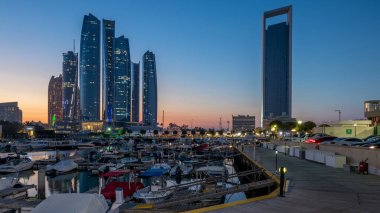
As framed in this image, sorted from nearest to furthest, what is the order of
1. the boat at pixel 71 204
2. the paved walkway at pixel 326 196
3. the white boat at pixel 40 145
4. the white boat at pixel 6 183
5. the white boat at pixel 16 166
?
the paved walkway at pixel 326 196
the boat at pixel 71 204
the white boat at pixel 6 183
the white boat at pixel 16 166
the white boat at pixel 40 145

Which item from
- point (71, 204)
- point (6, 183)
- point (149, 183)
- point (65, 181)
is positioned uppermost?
point (71, 204)

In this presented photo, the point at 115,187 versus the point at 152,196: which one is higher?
the point at 115,187

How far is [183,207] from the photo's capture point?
19.9 metres

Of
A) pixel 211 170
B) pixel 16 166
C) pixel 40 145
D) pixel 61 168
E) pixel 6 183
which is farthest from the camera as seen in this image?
pixel 40 145

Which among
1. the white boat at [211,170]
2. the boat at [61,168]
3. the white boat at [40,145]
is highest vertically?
the white boat at [211,170]

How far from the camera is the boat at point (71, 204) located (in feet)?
43.2

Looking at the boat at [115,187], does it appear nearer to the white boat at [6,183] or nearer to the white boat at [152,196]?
the white boat at [152,196]

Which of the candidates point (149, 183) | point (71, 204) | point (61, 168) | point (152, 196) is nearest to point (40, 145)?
point (61, 168)

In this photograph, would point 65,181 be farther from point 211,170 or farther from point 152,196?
point 152,196

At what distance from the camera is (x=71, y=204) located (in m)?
13.5

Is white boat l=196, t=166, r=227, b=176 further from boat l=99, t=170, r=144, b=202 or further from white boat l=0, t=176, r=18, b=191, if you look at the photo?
white boat l=0, t=176, r=18, b=191

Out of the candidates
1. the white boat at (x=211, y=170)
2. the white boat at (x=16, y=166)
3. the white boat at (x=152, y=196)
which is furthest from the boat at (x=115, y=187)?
the white boat at (x=16, y=166)

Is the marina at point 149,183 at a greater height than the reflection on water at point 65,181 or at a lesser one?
greater

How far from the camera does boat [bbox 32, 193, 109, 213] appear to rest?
43.2 ft
